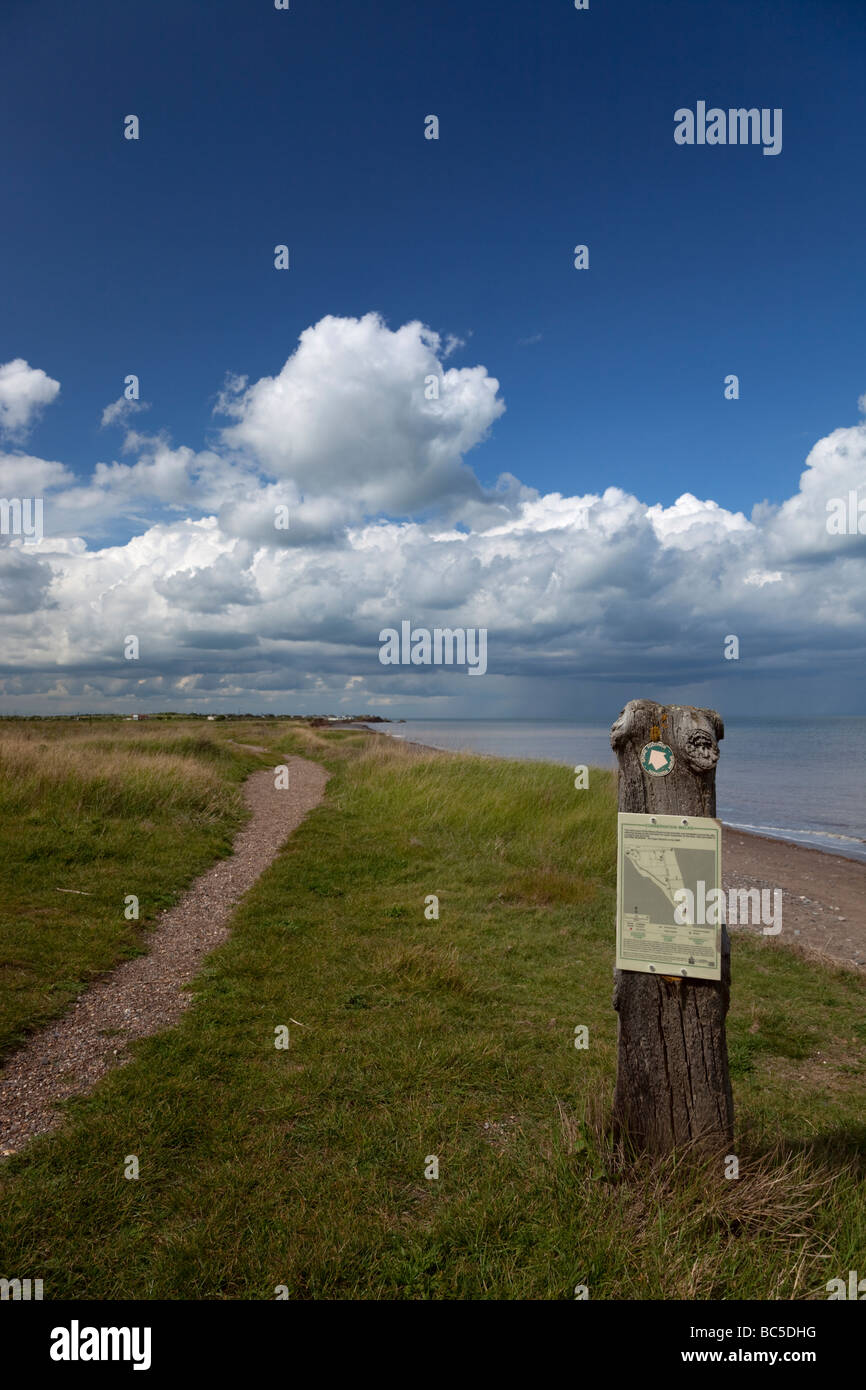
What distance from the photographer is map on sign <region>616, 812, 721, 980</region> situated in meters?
3.63

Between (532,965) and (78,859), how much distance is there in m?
7.81

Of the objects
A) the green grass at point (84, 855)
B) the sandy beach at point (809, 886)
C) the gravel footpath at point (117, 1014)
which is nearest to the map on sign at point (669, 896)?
the gravel footpath at point (117, 1014)

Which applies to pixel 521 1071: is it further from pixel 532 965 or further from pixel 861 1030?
pixel 861 1030

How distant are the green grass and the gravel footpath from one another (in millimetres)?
233

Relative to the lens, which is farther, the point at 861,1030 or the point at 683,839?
the point at 861,1030

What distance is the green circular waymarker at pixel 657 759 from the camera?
3.77 meters

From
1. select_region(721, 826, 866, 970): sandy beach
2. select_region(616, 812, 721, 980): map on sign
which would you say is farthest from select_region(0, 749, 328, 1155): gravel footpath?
select_region(721, 826, 866, 970): sandy beach

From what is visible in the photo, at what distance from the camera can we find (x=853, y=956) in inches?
402

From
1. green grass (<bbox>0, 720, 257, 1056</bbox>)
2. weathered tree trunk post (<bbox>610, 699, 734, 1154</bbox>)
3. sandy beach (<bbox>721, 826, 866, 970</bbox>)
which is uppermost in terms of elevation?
weathered tree trunk post (<bbox>610, 699, 734, 1154</bbox>)

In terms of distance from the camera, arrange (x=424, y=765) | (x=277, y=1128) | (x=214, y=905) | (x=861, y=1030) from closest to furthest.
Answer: (x=277, y=1128)
(x=861, y=1030)
(x=214, y=905)
(x=424, y=765)

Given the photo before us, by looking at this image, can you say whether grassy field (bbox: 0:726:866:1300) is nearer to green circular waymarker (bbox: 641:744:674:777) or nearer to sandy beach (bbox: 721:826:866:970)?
green circular waymarker (bbox: 641:744:674:777)

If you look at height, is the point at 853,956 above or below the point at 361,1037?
below

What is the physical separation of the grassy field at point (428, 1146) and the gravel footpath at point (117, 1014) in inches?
9.7
